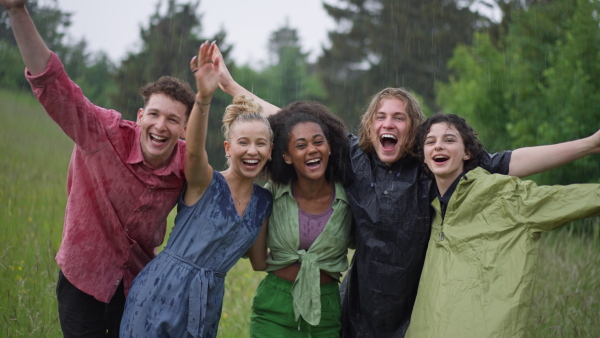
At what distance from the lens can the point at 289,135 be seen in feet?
12.6

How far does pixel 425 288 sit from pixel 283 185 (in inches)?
45.8

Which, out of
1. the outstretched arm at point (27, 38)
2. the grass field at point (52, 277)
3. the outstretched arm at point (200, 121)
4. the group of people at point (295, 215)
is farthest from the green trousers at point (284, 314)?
the outstretched arm at point (27, 38)

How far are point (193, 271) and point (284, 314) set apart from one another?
713 mm

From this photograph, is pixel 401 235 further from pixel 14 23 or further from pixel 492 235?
pixel 14 23

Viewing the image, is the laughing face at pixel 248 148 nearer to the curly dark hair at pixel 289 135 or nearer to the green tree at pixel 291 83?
the curly dark hair at pixel 289 135

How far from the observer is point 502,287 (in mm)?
3070

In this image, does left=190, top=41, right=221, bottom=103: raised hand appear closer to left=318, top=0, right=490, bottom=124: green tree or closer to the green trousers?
the green trousers

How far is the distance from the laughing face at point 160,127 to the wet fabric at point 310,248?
806 millimetres

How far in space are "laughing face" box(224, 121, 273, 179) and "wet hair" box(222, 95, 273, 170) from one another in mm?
33

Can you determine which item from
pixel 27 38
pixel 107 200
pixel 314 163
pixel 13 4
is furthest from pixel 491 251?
pixel 13 4

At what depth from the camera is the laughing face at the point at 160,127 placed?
3.42 metres

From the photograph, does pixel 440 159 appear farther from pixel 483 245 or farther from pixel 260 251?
pixel 260 251

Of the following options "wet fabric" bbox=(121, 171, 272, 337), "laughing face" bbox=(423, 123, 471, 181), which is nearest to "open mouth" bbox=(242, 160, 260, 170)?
"wet fabric" bbox=(121, 171, 272, 337)

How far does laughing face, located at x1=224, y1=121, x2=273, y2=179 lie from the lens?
11.8 ft
